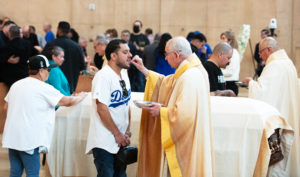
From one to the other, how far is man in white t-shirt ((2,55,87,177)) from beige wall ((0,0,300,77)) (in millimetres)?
11860

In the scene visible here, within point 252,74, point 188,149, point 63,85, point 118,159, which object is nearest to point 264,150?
point 188,149

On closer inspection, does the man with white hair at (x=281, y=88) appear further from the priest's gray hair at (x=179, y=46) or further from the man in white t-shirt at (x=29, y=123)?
the man in white t-shirt at (x=29, y=123)

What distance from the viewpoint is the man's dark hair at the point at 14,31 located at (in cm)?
948

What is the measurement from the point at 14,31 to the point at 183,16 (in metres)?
9.01

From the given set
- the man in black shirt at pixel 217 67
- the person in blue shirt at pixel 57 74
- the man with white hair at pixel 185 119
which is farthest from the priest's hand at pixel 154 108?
the man in black shirt at pixel 217 67

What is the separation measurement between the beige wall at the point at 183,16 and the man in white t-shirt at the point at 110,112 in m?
11.6

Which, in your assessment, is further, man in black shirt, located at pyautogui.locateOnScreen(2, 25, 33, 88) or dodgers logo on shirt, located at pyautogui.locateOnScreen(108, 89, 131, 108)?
man in black shirt, located at pyautogui.locateOnScreen(2, 25, 33, 88)

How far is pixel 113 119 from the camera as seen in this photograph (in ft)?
19.4

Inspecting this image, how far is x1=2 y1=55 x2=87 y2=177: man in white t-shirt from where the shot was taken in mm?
5605

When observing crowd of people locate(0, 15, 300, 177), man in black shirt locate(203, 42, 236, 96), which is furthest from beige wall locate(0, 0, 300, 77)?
crowd of people locate(0, 15, 300, 177)

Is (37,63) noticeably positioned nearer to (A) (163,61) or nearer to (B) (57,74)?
(B) (57,74)

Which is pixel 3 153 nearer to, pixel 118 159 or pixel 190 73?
pixel 118 159

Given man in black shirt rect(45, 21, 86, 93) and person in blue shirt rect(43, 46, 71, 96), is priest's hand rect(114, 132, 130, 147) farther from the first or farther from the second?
man in black shirt rect(45, 21, 86, 93)

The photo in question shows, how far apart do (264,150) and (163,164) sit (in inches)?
61.1
